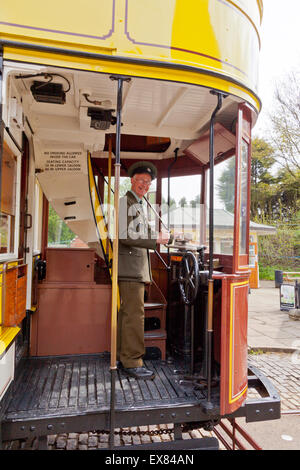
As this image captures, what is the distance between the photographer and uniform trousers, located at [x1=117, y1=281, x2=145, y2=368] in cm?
304

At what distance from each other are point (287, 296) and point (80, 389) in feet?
27.1

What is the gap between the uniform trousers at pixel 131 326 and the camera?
120 inches

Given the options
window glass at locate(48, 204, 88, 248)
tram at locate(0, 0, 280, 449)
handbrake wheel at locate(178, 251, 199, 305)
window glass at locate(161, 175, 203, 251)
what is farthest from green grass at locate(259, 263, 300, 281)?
handbrake wheel at locate(178, 251, 199, 305)

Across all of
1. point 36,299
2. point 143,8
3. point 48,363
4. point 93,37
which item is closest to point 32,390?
point 48,363

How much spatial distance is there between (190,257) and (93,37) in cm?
178

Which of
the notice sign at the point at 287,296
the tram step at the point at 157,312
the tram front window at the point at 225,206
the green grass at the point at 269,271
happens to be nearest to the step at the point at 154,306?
the tram step at the point at 157,312

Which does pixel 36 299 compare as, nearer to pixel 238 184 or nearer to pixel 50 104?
pixel 50 104

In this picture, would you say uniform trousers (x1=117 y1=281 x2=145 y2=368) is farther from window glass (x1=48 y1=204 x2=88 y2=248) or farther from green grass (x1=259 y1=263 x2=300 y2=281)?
green grass (x1=259 y1=263 x2=300 y2=281)

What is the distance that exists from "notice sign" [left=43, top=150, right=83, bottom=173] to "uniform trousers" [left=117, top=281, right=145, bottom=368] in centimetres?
151

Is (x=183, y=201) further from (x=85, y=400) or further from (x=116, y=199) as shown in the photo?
(x=85, y=400)

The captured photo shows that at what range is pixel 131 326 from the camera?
3037 mm

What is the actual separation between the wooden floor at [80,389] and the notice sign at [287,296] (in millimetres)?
7309

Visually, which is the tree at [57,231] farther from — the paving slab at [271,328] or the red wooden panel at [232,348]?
the paving slab at [271,328]

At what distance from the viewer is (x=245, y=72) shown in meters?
2.48
